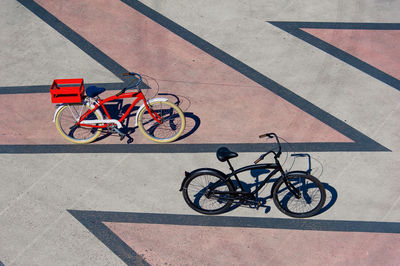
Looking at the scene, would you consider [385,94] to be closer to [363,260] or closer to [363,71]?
[363,71]

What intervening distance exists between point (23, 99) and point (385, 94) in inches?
292

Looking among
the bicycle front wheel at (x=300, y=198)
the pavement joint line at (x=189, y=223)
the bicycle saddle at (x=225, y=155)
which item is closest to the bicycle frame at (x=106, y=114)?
the pavement joint line at (x=189, y=223)

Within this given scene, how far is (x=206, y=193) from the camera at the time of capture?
703 cm

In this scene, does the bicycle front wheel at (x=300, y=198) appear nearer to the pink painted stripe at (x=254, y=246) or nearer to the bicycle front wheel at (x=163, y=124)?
the pink painted stripe at (x=254, y=246)

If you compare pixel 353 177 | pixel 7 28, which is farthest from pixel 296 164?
pixel 7 28

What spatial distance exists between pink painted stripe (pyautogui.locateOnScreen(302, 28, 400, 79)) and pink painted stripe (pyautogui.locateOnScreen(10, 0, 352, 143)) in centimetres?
230

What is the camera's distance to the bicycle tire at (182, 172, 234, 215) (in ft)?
22.7

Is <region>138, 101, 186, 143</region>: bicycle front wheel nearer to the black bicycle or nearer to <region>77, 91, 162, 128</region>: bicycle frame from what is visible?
<region>77, 91, 162, 128</region>: bicycle frame

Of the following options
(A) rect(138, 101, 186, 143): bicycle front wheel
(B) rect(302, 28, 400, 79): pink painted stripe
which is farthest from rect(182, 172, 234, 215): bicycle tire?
(B) rect(302, 28, 400, 79): pink painted stripe

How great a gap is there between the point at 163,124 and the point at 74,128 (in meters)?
1.72

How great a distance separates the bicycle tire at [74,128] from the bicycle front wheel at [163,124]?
2.90 ft

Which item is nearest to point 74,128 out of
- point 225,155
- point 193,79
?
point 193,79

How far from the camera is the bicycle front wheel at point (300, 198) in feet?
22.7

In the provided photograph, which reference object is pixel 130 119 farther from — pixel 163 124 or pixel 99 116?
pixel 99 116
